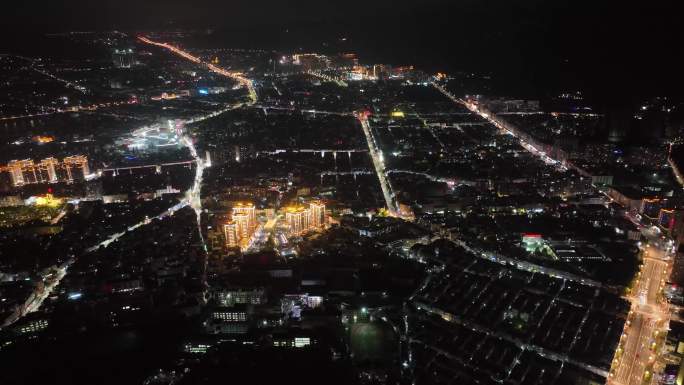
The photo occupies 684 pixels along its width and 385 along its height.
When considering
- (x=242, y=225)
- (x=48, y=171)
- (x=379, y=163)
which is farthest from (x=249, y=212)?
(x=48, y=171)

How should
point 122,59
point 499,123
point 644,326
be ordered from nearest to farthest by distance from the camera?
1. point 644,326
2. point 499,123
3. point 122,59

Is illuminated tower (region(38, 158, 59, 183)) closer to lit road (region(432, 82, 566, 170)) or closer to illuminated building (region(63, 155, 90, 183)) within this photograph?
illuminated building (region(63, 155, 90, 183))

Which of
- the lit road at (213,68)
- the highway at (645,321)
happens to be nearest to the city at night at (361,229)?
the highway at (645,321)

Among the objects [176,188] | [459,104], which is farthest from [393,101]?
[176,188]

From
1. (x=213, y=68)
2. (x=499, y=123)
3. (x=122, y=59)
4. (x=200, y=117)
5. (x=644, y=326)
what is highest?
(x=122, y=59)

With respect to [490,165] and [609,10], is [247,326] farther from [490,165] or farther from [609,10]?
[609,10]

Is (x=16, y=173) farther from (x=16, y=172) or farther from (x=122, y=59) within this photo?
(x=122, y=59)
